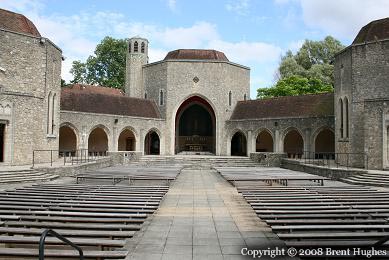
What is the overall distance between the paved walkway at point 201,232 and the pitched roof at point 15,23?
16664 millimetres

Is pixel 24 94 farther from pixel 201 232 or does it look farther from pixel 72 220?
pixel 201 232

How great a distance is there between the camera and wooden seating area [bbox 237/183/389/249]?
17.7 feet

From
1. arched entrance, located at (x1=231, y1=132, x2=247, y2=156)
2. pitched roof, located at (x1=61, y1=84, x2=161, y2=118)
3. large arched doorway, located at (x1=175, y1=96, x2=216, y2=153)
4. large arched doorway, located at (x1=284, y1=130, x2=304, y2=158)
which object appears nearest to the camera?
pitched roof, located at (x1=61, y1=84, x2=161, y2=118)

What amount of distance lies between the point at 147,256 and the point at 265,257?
182 cm

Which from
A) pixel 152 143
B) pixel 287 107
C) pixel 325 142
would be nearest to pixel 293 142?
pixel 325 142

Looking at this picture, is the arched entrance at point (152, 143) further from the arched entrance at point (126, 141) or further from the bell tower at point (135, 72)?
the bell tower at point (135, 72)

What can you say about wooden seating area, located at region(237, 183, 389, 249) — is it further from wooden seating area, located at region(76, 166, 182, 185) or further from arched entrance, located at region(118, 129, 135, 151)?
arched entrance, located at region(118, 129, 135, 151)

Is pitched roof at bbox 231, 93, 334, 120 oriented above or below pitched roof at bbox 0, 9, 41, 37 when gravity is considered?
below

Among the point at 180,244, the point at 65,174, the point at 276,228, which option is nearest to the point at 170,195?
the point at 180,244

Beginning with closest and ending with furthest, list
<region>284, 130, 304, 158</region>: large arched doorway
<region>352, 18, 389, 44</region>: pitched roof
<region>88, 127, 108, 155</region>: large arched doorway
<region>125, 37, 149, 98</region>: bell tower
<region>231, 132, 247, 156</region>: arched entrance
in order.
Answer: <region>352, 18, 389, 44</region>: pitched roof, <region>88, 127, 108, 155</region>: large arched doorway, <region>284, 130, 304, 158</region>: large arched doorway, <region>231, 132, 247, 156</region>: arched entrance, <region>125, 37, 149, 98</region>: bell tower

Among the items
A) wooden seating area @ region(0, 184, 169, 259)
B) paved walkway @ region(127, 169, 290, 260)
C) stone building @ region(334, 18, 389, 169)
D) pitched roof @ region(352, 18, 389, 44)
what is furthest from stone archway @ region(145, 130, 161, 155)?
wooden seating area @ region(0, 184, 169, 259)

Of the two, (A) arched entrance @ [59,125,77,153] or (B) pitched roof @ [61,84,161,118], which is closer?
(B) pitched roof @ [61,84,161,118]

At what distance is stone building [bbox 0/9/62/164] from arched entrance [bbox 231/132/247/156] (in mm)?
20364

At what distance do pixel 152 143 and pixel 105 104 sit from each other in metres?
8.15
